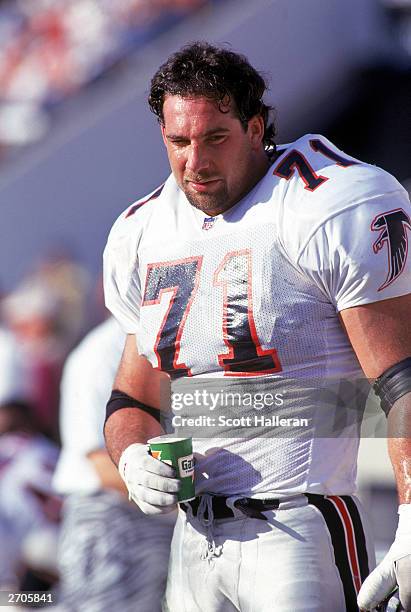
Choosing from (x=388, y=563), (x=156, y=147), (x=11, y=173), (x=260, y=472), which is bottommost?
(x=388, y=563)

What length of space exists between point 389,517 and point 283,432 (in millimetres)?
925

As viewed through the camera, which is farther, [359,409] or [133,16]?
[133,16]

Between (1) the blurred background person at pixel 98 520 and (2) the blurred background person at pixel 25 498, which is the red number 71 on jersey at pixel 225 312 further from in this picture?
(2) the blurred background person at pixel 25 498

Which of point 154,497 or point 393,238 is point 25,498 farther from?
point 393,238

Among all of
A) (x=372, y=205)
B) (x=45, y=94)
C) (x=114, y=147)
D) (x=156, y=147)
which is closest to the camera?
(x=372, y=205)

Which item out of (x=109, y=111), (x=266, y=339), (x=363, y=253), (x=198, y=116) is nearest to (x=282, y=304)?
(x=266, y=339)

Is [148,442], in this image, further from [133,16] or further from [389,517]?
[133,16]

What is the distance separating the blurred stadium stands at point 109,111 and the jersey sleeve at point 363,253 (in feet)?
2.32

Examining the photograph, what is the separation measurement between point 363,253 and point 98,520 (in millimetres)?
1325

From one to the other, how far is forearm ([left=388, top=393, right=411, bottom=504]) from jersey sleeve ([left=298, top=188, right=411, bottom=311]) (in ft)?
0.59

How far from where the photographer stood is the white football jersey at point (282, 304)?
5.10 feet

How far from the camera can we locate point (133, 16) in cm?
320

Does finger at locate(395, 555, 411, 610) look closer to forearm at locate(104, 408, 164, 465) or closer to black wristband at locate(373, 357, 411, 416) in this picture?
black wristband at locate(373, 357, 411, 416)

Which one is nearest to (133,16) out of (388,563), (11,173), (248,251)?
(11,173)
